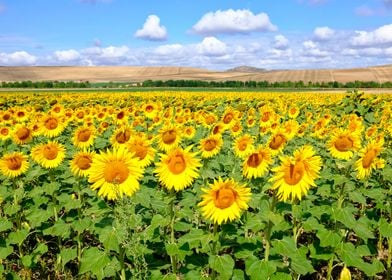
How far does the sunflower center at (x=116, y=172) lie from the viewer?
4246 millimetres

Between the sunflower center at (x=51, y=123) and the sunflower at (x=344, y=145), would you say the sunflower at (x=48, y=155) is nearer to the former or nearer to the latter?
the sunflower center at (x=51, y=123)

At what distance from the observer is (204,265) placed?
4.66m

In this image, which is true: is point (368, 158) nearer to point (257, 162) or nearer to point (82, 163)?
point (257, 162)

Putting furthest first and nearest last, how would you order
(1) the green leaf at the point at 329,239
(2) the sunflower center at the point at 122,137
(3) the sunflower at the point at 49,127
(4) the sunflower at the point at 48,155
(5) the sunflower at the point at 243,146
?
(3) the sunflower at the point at 49,127
(5) the sunflower at the point at 243,146
(4) the sunflower at the point at 48,155
(2) the sunflower center at the point at 122,137
(1) the green leaf at the point at 329,239

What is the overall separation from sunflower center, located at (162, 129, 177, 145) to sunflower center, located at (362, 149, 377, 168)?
8.12ft

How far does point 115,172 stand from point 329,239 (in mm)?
2410

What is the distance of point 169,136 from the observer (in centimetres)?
589

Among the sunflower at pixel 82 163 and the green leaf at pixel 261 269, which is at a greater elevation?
the sunflower at pixel 82 163

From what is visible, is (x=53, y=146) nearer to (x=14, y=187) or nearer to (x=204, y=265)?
(x=14, y=187)

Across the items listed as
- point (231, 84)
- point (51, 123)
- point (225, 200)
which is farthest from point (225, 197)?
point (231, 84)

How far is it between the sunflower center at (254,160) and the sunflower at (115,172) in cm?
128

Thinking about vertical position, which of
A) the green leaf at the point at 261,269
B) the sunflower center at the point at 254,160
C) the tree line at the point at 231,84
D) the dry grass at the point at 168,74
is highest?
the dry grass at the point at 168,74

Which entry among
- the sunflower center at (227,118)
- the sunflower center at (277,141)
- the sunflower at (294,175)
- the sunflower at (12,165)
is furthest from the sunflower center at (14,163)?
the sunflower center at (227,118)

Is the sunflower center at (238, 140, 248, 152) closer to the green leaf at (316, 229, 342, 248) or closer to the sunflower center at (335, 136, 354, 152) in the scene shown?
the sunflower center at (335, 136, 354, 152)
